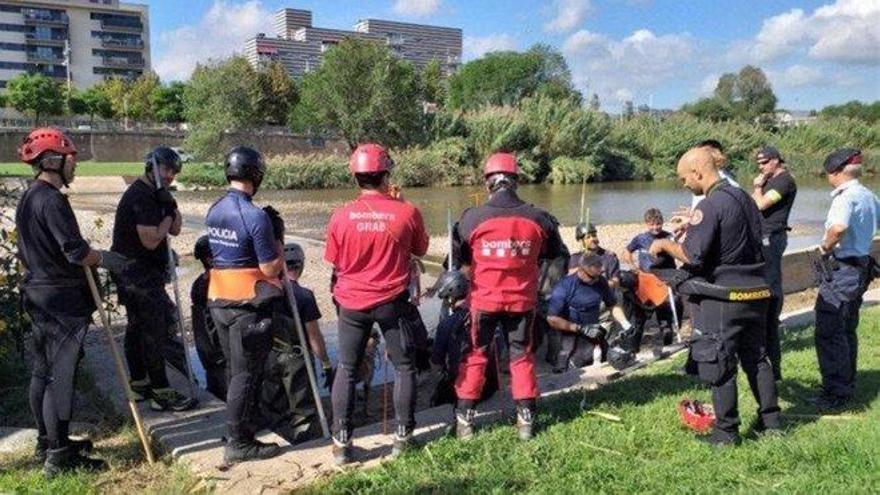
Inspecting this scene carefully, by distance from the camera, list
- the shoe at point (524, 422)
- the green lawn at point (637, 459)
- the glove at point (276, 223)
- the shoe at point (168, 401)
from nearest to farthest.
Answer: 1. the green lawn at point (637, 459)
2. the glove at point (276, 223)
3. the shoe at point (524, 422)
4. the shoe at point (168, 401)

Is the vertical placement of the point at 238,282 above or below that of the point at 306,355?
above

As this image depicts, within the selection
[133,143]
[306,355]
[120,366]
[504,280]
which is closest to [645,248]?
[504,280]

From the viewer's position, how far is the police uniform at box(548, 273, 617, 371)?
7418 mm

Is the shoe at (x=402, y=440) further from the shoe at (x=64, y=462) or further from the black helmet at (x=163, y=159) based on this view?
the black helmet at (x=163, y=159)

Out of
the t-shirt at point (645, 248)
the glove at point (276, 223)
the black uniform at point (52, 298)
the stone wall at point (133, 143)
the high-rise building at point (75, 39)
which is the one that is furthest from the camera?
the high-rise building at point (75, 39)

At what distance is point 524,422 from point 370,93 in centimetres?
4623

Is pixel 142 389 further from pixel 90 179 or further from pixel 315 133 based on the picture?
pixel 315 133

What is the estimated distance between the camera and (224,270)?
4.66 m

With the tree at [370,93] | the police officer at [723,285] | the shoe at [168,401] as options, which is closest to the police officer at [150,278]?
the shoe at [168,401]

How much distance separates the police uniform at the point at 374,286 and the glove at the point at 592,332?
2.89m

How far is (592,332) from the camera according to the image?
7.29 meters

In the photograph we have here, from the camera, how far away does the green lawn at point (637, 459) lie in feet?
Answer: 14.0

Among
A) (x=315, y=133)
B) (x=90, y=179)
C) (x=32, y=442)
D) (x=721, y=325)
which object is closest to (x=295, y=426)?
(x=32, y=442)

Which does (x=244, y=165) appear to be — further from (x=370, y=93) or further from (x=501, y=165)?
(x=370, y=93)
